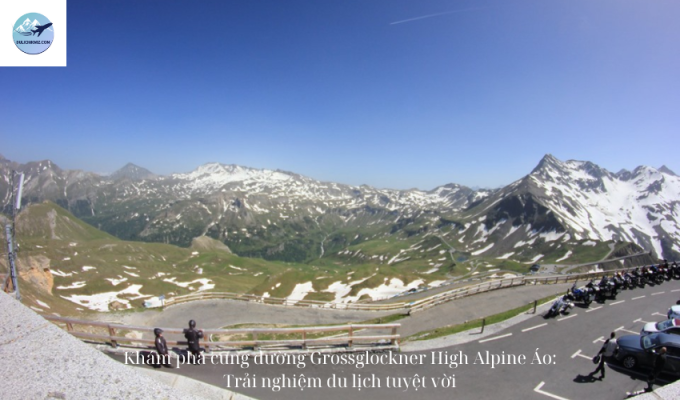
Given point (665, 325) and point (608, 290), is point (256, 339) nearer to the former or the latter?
point (665, 325)

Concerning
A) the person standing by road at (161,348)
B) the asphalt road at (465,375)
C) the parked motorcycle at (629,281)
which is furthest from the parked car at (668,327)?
the person standing by road at (161,348)

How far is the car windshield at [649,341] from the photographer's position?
1561 centimetres

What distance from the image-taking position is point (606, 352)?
1582 centimetres

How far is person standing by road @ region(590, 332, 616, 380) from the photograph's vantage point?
1498 centimetres

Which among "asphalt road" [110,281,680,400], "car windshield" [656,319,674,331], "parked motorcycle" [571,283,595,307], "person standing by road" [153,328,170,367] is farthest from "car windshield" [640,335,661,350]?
"person standing by road" [153,328,170,367]

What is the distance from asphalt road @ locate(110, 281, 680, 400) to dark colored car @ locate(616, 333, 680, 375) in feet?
2.25

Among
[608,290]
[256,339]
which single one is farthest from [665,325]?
[256,339]

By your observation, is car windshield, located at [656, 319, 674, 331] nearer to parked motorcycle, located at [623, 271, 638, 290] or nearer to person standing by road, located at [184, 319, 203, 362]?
parked motorcycle, located at [623, 271, 638, 290]

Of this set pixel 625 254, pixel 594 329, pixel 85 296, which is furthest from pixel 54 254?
pixel 625 254

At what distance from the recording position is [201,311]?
37594 mm

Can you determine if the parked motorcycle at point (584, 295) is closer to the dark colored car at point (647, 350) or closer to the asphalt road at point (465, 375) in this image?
the asphalt road at point (465, 375)

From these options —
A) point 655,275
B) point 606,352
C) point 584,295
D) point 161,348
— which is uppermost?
point 161,348

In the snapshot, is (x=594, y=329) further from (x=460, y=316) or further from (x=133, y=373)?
(x=133, y=373)

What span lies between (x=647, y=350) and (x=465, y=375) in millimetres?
9854
